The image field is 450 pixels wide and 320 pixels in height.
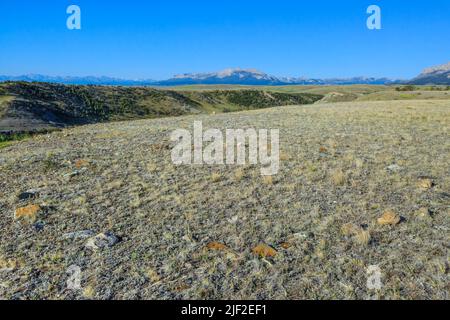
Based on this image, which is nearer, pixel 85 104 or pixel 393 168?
pixel 393 168

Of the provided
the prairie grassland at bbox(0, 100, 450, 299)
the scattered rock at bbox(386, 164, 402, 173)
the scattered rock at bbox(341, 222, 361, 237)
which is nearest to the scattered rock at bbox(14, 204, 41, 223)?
the prairie grassland at bbox(0, 100, 450, 299)

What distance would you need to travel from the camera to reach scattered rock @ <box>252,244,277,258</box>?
952 cm

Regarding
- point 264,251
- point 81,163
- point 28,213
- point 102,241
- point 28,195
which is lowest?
point 264,251

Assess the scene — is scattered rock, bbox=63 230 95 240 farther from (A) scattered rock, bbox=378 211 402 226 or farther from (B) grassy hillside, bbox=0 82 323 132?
(B) grassy hillside, bbox=0 82 323 132

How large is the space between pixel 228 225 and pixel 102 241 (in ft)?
10.7

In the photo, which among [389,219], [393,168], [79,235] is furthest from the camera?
[393,168]

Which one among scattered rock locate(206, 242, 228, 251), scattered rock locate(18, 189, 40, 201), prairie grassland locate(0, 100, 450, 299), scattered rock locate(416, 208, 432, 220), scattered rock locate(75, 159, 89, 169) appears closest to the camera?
prairie grassland locate(0, 100, 450, 299)

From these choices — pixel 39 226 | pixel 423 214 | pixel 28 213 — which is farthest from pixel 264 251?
pixel 28 213

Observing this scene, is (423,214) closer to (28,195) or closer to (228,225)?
(228,225)

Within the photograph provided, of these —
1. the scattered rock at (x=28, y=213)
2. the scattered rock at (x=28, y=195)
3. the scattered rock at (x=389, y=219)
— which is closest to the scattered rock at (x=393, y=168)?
the scattered rock at (x=389, y=219)

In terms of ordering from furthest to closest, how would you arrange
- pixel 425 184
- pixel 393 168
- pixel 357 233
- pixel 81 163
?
pixel 81 163, pixel 393 168, pixel 425 184, pixel 357 233

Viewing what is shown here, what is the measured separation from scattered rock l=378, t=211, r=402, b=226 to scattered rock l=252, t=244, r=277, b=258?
11.1 ft

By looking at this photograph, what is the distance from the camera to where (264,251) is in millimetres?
9672
